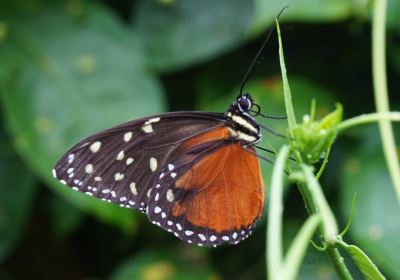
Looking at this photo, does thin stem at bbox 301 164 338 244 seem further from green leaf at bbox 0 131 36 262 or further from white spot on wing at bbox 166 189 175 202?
green leaf at bbox 0 131 36 262

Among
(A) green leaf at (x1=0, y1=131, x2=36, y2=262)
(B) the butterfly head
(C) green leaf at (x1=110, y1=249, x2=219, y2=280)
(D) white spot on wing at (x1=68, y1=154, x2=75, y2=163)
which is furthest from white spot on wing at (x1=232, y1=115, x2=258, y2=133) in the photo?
(A) green leaf at (x1=0, y1=131, x2=36, y2=262)

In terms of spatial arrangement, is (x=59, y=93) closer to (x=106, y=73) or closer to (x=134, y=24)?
(x=106, y=73)

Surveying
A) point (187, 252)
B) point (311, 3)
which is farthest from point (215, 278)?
point (311, 3)

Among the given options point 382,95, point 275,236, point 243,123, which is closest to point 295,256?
point 275,236

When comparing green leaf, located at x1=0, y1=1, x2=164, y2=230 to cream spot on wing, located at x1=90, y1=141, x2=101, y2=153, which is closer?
cream spot on wing, located at x1=90, y1=141, x2=101, y2=153

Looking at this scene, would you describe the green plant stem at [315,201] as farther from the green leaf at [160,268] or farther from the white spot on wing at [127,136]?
the green leaf at [160,268]

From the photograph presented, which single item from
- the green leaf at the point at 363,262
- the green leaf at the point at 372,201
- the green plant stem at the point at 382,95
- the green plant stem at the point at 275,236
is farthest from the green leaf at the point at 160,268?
the green plant stem at the point at 275,236

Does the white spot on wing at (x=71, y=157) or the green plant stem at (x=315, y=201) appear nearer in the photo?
the green plant stem at (x=315, y=201)
